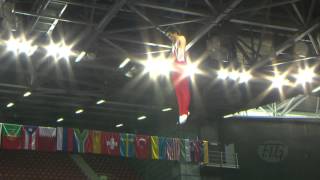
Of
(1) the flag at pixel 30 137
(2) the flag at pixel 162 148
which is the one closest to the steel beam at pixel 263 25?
(2) the flag at pixel 162 148

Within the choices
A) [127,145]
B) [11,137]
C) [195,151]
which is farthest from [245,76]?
[11,137]

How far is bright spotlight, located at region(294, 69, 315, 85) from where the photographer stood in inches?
795

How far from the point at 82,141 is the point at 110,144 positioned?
1.52 metres

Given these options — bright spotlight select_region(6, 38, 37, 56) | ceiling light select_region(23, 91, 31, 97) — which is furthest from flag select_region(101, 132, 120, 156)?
bright spotlight select_region(6, 38, 37, 56)

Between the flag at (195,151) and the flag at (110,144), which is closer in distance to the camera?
the flag at (110,144)

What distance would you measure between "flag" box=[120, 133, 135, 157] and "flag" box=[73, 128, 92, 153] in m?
1.72

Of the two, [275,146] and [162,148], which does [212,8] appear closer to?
[162,148]

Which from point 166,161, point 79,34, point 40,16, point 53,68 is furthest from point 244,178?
point 40,16

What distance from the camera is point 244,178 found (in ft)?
92.9

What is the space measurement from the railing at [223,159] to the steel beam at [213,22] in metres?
10.9

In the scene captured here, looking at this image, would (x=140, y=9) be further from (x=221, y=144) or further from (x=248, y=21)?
(x=221, y=144)

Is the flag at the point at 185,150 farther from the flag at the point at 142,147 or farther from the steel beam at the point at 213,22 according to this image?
the steel beam at the point at 213,22

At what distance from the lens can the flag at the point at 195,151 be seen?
2614 cm

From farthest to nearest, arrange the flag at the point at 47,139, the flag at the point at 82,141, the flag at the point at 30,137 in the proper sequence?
the flag at the point at 82,141 < the flag at the point at 47,139 < the flag at the point at 30,137
